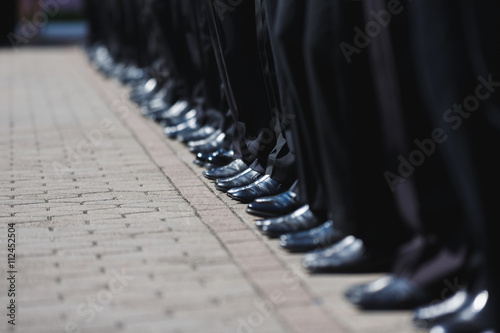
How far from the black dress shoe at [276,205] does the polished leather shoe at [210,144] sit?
1.49m

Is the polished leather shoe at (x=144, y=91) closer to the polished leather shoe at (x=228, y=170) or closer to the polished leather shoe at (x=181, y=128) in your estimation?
the polished leather shoe at (x=181, y=128)

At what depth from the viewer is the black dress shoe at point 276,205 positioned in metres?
4.57

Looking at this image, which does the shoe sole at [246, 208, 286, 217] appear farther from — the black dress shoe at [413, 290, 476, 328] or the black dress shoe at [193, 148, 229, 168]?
the black dress shoe at [413, 290, 476, 328]

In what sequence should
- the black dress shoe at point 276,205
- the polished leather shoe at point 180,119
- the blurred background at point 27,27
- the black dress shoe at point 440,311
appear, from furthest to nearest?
the blurred background at point 27,27 → the polished leather shoe at point 180,119 → the black dress shoe at point 276,205 → the black dress shoe at point 440,311

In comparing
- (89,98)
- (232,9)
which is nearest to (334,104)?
(232,9)

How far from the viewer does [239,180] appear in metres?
5.24

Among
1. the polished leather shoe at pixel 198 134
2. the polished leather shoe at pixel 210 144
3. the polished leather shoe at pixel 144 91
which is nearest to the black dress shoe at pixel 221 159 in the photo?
the polished leather shoe at pixel 210 144

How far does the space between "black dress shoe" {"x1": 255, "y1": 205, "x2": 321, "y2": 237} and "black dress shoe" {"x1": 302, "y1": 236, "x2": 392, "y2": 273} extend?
0.46 m

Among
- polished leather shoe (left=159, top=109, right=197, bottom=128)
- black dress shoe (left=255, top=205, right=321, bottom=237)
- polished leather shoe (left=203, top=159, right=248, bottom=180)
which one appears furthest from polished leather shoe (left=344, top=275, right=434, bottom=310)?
polished leather shoe (left=159, top=109, right=197, bottom=128)

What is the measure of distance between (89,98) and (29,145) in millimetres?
2896

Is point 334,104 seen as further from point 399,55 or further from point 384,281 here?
point 384,281

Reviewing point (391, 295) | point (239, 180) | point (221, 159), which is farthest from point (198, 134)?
point (391, 295)

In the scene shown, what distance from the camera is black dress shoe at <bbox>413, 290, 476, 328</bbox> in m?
3.11

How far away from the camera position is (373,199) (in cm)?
364
